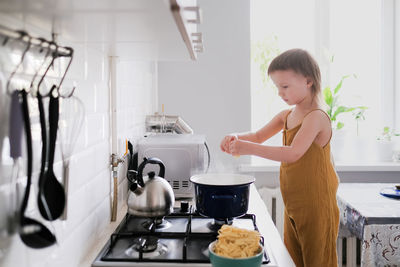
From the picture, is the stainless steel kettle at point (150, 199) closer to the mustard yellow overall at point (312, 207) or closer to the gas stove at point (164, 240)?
the gas stove at point (164, 240)

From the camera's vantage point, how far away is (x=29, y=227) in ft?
2.16

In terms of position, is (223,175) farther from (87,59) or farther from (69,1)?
(69,1)

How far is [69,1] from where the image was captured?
0.58m

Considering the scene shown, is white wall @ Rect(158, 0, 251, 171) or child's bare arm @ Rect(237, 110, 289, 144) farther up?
white wall @ Rect(158, 0, 251, 171)

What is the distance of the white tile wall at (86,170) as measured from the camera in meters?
0.76


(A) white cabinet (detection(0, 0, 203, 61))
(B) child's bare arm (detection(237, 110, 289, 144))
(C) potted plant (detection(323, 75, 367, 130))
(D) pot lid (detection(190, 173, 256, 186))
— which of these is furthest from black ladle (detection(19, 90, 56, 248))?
(C) potted plant (detection(323, 75, 367, 130))

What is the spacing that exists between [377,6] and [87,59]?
2.55m

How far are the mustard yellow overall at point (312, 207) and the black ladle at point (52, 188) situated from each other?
4.20ft

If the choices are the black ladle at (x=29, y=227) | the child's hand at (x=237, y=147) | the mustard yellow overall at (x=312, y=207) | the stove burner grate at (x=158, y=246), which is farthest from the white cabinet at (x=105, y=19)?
the mustard yellow overall at (x=312, y=207)

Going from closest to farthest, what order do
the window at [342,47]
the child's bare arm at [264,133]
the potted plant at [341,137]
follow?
the child's bare arm at [264,133], the potted plant at [341,137], the window at [342,47]

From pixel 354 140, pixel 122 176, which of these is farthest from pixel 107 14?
pixel 354 140

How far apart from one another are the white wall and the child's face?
0.86 m

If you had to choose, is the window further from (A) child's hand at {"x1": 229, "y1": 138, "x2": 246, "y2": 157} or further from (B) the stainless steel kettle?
(B) the stainless steel kettle

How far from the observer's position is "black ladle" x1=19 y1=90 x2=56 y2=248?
0.63 m
